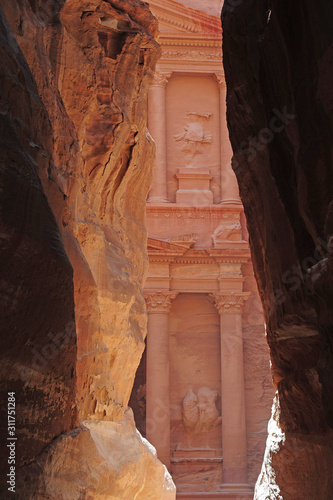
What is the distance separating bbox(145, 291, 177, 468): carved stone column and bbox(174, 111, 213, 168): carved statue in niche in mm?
4628

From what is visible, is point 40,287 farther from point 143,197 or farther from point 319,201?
point 143,197

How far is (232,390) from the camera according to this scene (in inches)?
731

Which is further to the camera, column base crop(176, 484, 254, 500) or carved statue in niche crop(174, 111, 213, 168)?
carved statue in niche crop(174, 111, 213, 168)

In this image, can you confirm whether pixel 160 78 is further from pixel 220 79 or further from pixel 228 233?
pixel 228 233

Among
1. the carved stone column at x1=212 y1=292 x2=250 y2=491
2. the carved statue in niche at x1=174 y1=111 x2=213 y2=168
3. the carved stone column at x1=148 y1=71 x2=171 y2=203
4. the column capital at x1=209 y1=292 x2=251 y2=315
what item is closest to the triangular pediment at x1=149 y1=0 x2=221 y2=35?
the carved stone column at x1=148 y1=71 x2=171 y2=203

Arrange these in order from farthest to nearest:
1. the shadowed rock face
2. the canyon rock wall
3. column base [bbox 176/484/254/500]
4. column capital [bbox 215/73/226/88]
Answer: column capital [bbox 215/73/226/88] < column base [bbox 176/484/254/500] < the shadowed rock face < the canyon rock wall

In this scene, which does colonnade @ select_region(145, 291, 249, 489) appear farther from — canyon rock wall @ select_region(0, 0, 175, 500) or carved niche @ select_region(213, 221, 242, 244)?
canyon rock wall @ select_region(0, 0, 175, 500)

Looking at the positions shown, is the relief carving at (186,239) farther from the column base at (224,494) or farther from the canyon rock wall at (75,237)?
the canyon rock wall at (75,237)

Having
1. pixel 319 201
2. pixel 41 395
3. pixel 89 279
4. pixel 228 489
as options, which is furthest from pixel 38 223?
pixel 228 489

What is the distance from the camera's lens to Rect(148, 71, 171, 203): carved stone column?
20.4 meters

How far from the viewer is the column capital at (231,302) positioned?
1927cm

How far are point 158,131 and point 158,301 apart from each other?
Answer: 5483 millimetres

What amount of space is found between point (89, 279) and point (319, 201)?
8.67 feet

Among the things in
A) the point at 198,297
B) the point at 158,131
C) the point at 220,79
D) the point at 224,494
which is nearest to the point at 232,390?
the point at 224,494
